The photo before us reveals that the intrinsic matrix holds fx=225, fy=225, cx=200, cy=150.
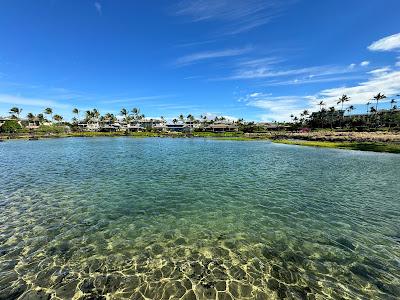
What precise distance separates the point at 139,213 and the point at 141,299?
344 inches

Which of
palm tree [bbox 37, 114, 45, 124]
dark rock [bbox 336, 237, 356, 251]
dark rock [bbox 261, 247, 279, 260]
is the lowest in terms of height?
dark rock [bbox 336, 237, 356, 251]

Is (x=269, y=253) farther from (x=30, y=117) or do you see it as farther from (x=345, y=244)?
(x=30, y=117)

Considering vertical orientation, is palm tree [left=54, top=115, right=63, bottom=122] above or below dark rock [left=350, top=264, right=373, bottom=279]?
above

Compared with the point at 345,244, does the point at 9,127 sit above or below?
above

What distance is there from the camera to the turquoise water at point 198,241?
9164 mm

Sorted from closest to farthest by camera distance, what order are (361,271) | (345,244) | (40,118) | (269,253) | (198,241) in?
(361,271) → (269,253) → (345,244) → (198,241) → (40,118)

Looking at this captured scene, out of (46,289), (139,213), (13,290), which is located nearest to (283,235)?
(139,213)

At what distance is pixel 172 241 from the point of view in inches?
506

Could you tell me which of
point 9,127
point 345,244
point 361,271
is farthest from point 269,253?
point 9,127

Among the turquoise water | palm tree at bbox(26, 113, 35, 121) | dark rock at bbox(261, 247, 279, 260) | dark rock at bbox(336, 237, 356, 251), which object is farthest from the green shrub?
dark rock at bbox(336, 237, 356, 251)

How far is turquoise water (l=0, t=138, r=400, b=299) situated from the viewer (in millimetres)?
9164

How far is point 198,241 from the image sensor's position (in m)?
12.9

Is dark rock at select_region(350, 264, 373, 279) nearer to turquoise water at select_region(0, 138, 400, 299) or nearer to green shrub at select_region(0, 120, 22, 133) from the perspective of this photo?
turquoise water at select_region(0, 138, 400, 299)

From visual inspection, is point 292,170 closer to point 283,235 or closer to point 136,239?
point 283,235
